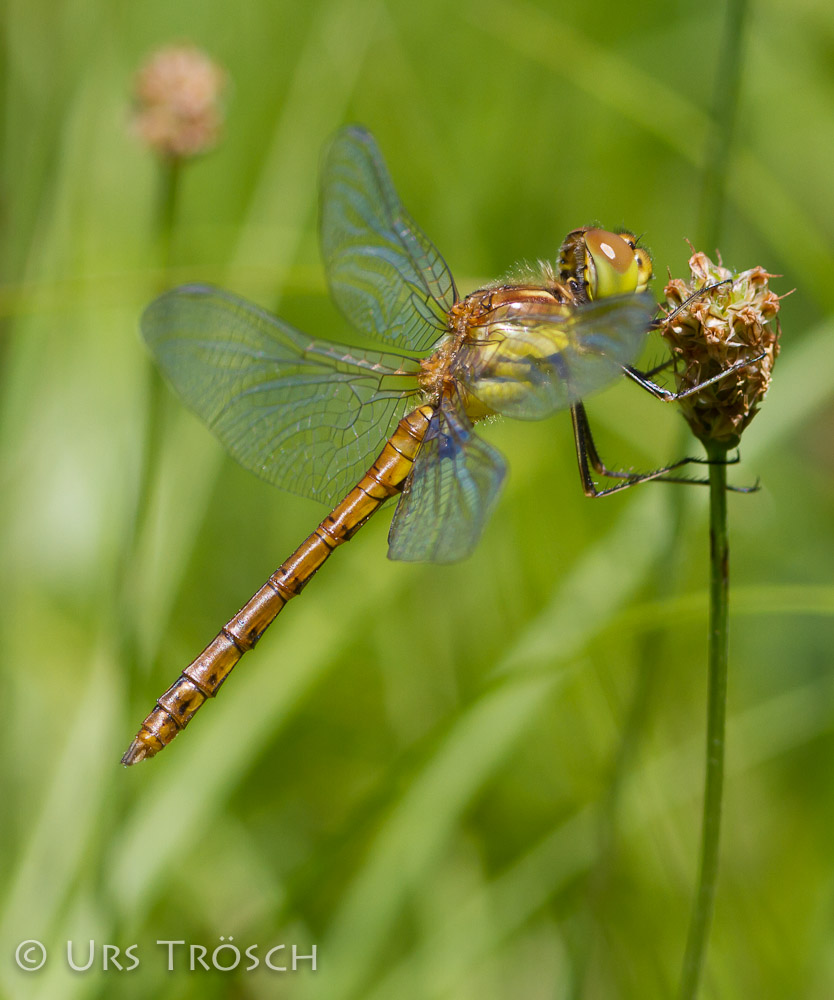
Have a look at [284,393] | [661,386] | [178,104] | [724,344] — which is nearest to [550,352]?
[661,386]

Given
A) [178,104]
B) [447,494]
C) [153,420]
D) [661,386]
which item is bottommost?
[447,494]

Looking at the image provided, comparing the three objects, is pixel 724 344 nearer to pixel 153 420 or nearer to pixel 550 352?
pixel 550 352

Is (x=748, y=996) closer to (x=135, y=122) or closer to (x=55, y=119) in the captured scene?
(x=135, y=122)

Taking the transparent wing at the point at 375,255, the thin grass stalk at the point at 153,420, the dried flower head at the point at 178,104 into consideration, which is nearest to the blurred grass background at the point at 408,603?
the thin grass stalk at the point at 153,420

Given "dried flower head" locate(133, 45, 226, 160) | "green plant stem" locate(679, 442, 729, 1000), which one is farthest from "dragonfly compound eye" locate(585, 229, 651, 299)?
"dried flower head" locate(133, 45, 226, 160)

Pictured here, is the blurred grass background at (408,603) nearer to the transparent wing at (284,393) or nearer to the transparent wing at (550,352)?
the transparent wing at (284,393)

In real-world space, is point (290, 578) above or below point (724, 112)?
below

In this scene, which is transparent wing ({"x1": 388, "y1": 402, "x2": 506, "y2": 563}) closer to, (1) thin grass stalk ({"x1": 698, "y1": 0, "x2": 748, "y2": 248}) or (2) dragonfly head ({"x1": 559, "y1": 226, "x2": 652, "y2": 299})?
(2) dragonfly head ({"x1": 559, "y1": 226, "x2": 652, "y2": 299})
